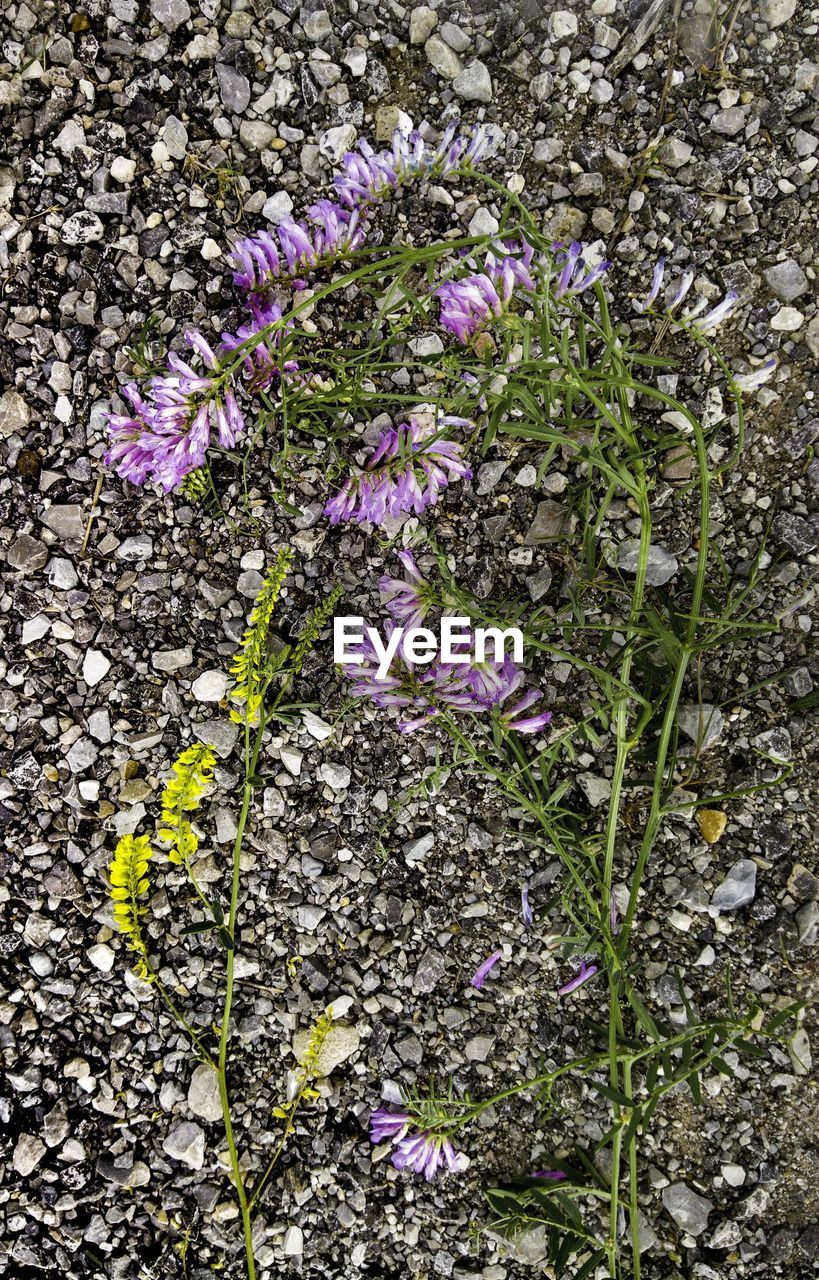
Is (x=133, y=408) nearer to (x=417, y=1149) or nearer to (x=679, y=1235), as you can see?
(x=417, y=1149)

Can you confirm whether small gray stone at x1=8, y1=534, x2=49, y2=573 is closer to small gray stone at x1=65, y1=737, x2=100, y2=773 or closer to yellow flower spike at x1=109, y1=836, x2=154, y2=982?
small gray stone at x1=65, y1=737, x2=100, y2=773

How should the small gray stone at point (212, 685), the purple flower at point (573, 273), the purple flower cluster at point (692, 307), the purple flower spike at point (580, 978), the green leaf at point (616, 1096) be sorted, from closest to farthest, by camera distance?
the green leaf at point (616, 1096) < the purple flower at point (573, 273) < the purple flower cluster at point (692, 307) < the purple flower spike at point (580, 978) < the small gray stone at point (212, 685)

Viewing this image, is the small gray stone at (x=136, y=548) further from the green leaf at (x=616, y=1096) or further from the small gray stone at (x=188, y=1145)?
the green leaf at (x=616, y=1096)

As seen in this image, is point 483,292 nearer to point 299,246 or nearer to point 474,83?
point 299,246

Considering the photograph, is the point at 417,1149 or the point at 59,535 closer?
the point at 417,1149

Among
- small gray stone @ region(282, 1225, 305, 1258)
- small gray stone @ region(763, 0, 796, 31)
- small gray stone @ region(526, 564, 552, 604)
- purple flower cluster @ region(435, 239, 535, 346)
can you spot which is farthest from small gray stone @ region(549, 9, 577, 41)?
small gray stone @ region(282, 1225, 305, 1258)

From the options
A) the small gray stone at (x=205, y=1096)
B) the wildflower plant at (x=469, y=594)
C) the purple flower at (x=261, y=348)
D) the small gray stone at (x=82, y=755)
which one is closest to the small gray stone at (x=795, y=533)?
the wildflower plant at (x=469, y=594)

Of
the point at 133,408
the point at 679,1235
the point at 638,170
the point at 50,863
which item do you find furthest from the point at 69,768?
the point at 638,170
